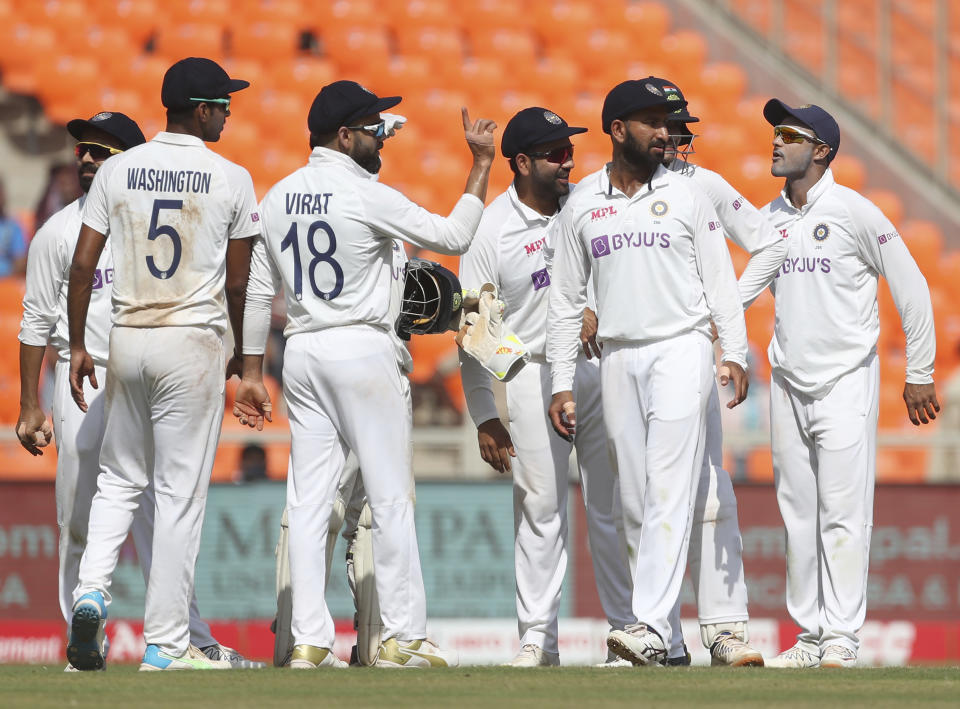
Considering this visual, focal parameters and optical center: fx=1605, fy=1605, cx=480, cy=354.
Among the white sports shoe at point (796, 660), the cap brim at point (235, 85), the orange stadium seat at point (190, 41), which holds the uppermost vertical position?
the orange stadium seat at point (190, 41)

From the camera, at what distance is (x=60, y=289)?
23.6 ft

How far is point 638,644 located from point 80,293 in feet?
8.52

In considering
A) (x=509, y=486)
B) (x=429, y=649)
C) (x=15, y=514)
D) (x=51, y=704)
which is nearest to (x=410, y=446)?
(x=429, y=649)

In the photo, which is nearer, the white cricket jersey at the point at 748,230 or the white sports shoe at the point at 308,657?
the white sports shoe at the point at 308,657

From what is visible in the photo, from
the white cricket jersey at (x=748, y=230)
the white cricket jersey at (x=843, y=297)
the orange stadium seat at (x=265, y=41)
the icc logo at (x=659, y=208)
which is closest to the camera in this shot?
the icc logo at (x=659, y=208)

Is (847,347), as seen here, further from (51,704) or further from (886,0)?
(886,0)

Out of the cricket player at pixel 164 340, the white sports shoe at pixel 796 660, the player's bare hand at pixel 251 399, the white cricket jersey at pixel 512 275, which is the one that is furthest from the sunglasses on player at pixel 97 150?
the white sports shoe at pixel 796 660

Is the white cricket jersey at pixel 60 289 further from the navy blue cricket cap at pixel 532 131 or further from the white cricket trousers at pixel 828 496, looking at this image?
the white cricket trousers at pixel 828 496

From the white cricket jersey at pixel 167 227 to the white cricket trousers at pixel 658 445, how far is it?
1666mm

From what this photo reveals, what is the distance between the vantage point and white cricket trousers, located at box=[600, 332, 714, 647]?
249 inches

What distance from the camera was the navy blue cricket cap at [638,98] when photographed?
652 centimetres

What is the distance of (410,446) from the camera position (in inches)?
258

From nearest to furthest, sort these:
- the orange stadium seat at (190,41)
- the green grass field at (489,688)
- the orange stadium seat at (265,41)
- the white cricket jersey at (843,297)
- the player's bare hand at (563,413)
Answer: the green grass field at (489,688) → the player's bare hand at (563,413) → the white cricket jersey at (843,297) → the orange stadium seat at (190,41) → the orange stadium seat at (265,41)

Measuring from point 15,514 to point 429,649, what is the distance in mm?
4971
